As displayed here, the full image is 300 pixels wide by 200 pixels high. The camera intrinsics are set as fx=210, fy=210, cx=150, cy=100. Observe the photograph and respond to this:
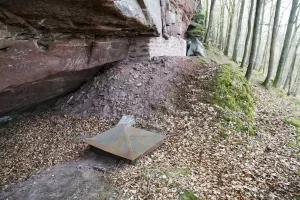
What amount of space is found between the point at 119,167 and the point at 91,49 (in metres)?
4.62

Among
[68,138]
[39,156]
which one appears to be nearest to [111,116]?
[68,138]

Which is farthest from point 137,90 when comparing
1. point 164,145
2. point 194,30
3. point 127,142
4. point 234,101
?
point 194,30

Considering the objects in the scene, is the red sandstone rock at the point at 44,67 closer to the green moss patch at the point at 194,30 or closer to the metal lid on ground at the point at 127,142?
the metal lid on ground at the point at 127,142

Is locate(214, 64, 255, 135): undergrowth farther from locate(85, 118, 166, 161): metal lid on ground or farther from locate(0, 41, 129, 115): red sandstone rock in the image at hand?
locate(0, 41, 129, 115): red sandstone rock

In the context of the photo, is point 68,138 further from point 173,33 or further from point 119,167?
point 173,33

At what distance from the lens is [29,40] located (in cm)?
559

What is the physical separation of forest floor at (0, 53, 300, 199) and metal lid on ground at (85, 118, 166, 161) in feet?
0.88

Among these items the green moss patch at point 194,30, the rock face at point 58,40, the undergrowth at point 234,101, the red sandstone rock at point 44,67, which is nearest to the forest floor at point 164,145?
the undergrowth at point 234,101

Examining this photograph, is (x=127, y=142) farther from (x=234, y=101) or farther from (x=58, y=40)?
(x=234, y=101)

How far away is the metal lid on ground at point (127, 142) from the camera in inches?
208

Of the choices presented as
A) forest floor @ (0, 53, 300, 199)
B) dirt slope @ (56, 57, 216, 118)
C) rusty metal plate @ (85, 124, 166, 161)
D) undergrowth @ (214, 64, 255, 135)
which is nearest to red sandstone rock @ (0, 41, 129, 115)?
dirt slope @ (56, 57, 216, 118)

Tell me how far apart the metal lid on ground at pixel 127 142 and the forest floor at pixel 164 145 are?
267 mm

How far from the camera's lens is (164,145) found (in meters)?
6.09

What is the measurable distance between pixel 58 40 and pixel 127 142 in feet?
12.3
